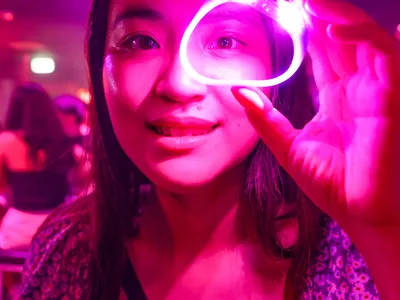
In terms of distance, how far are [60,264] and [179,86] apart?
0.61 m

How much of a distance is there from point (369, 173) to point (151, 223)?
26.0 inches

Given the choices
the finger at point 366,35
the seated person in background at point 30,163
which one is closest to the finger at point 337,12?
the finger at point 366,35

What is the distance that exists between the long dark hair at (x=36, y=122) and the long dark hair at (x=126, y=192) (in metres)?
1.53

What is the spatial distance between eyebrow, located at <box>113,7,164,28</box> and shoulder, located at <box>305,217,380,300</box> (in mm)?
611

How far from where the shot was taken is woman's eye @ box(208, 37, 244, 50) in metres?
0.88

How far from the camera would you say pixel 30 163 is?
8.66ft

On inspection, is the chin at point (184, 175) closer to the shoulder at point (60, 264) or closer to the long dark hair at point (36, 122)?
the shoulder at point (60, 264)

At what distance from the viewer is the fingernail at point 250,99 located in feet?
2.47

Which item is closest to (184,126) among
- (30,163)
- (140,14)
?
(140,14)

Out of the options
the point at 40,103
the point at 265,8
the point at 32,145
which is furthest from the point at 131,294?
the point at 40,103

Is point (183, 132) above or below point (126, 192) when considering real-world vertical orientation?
above

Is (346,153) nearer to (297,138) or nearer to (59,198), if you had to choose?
(297,138)

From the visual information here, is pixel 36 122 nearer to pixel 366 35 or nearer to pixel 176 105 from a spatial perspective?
pixel 176 105

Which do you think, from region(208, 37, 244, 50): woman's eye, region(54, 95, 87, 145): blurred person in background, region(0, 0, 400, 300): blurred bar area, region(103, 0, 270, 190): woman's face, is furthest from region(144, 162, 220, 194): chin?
region(54, 95, 87, 145): blurred person in background
